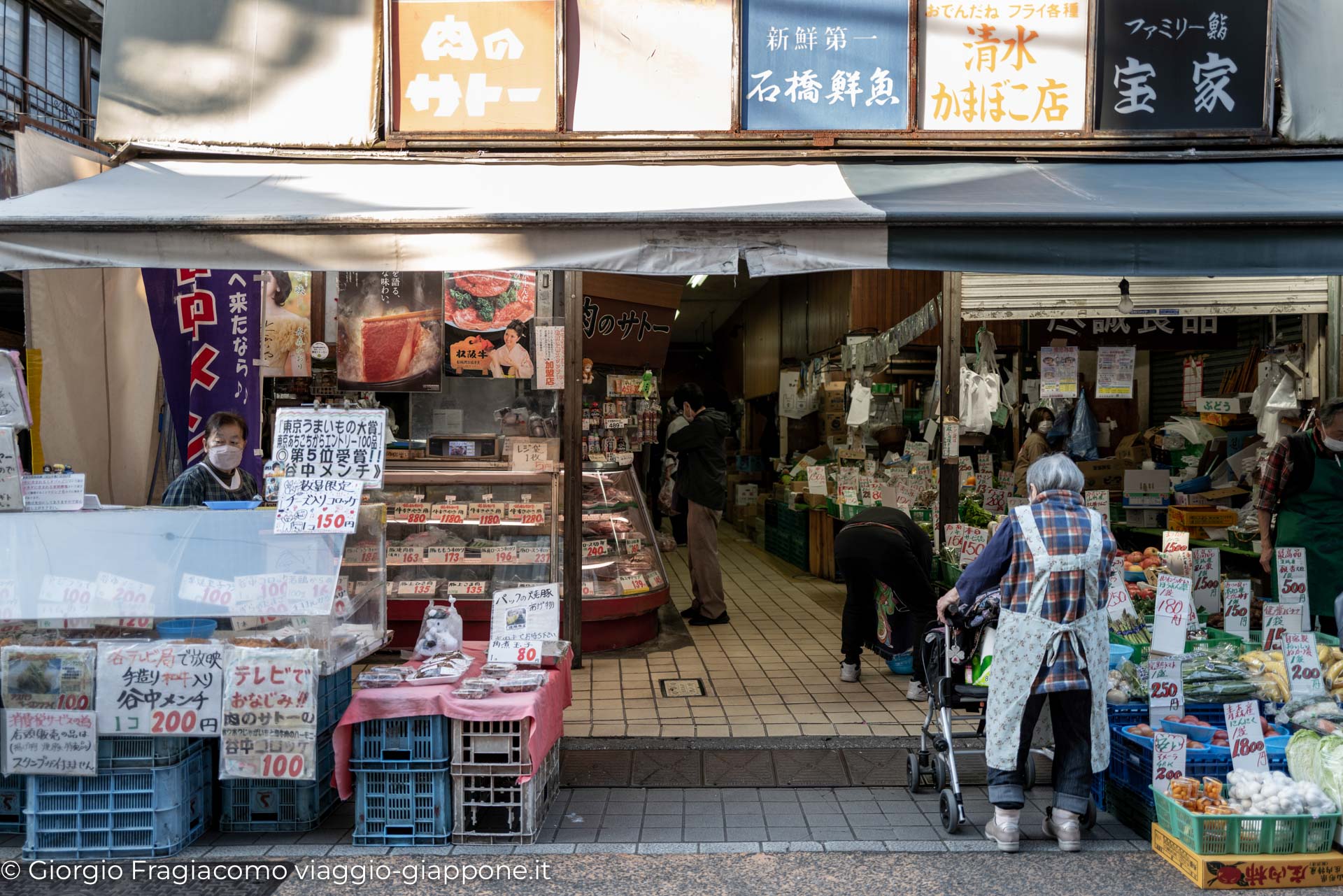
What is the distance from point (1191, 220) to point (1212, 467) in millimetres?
4961

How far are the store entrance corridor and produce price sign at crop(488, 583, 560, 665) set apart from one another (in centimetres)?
116

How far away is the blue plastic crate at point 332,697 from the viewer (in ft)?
15.4

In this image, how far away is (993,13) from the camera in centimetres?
668

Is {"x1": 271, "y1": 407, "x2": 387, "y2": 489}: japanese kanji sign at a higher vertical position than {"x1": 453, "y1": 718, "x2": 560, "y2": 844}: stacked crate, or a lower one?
higher

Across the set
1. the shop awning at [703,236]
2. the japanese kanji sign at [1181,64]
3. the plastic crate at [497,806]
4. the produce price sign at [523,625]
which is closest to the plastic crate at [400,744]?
the plastic crate at [497,806]

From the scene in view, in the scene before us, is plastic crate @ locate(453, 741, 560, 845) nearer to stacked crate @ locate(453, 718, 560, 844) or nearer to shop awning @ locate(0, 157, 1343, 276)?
stacked crate @ locate(453, 718, 560, 844)

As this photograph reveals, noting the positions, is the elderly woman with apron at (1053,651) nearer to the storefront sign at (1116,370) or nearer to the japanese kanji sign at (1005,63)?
the japanese kanji sign at (1005,63)

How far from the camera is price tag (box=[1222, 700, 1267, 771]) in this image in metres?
4.34

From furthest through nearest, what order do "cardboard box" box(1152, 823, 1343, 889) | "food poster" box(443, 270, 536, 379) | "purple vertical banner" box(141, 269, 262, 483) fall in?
"food poster" box(443, 270, 536, 379), "purple vertical banner" box(141, 269, 262, 483), "cardboard box" box(1152, 823, 1343, 889)

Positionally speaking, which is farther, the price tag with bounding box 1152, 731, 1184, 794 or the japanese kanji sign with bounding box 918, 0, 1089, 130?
the japanese kanji sign with bounding box 918, 0, 1089, 130

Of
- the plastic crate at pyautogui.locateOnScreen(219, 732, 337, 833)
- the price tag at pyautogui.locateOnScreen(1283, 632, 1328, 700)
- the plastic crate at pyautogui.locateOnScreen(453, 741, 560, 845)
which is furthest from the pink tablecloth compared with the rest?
the price tag at pyautogui.locateOnScreen(1283, 632, 1328, 700)

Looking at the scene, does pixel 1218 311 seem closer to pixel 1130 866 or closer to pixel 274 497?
pixel 1130 866

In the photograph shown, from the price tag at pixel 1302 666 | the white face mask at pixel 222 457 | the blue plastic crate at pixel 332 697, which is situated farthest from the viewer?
the white face mask at pixel 222 457

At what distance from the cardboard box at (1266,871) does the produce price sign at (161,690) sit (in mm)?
4460
